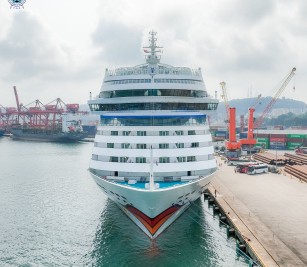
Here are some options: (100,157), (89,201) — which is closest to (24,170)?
(89,201)

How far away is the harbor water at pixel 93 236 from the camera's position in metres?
27.4

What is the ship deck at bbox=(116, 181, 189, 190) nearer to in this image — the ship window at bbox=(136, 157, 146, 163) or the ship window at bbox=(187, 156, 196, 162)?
the ship window at bbox=(136, 157, 146, 163)

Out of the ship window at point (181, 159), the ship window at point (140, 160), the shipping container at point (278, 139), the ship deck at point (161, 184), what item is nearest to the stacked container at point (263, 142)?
the shipping container at point (278, 139)

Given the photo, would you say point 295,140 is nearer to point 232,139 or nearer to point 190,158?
point 232,139

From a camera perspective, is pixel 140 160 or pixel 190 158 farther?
pixel 190 158

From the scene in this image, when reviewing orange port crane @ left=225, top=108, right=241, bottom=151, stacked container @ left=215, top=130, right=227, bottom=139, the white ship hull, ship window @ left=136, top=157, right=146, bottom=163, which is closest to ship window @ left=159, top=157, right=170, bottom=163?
ship window @ left=136, top=157, right=146, bottom=163

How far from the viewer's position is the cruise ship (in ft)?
91.7

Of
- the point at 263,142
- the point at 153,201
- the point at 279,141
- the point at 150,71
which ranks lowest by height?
the point at 263,142

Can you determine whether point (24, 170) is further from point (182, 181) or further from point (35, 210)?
point (182, 181)

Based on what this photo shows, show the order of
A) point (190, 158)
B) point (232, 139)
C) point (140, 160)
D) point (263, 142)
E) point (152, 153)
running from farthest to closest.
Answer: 1. point (263, 142)
2. point (232, 139)
3. point (190, 158)
4. point (140, 160)
5. point (152, 153)

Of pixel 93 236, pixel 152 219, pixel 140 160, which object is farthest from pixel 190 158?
pixel 93 236

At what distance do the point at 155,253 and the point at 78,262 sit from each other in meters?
6.11

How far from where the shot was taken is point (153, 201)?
26.4 metres

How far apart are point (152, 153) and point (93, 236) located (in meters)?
10.4
